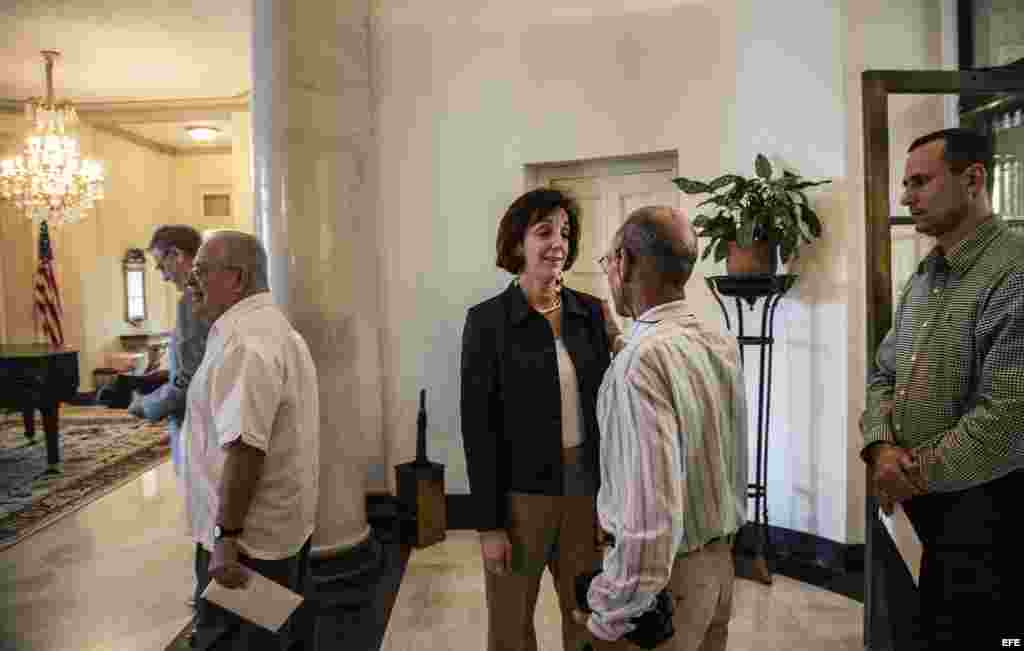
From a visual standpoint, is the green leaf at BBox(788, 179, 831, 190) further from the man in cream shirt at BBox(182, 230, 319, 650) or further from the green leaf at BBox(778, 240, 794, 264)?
the man in cream shirt at BBox(182, 230, 319, 650)

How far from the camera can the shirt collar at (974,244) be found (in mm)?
1817

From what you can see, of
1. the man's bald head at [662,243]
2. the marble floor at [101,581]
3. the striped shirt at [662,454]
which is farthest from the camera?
the marble floor at [101,581]

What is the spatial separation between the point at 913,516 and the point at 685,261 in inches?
48.9

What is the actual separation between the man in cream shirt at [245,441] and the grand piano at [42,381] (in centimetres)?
486

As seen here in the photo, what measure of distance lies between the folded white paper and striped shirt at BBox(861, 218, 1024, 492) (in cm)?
170

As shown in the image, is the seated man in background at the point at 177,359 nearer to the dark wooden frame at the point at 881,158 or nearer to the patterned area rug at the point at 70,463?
the patterned area rug at the point at 70,463

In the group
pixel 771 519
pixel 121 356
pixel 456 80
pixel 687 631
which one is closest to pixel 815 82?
pixel 456 80

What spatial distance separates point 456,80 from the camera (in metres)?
4.36

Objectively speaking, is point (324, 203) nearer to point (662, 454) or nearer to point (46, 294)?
point (662, 454)

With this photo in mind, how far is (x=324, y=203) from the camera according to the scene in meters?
3.52

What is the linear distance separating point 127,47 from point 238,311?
A: 5.94m

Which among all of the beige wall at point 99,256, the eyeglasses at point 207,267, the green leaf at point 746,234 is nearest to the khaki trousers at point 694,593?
the eyeglasses at point 207,267

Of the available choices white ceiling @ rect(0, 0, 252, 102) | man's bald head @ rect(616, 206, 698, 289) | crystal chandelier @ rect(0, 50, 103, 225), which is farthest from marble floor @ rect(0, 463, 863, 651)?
crystal chandelier @ rect(0, 50, 103, 225)

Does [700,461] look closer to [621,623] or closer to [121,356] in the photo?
[621,623]
